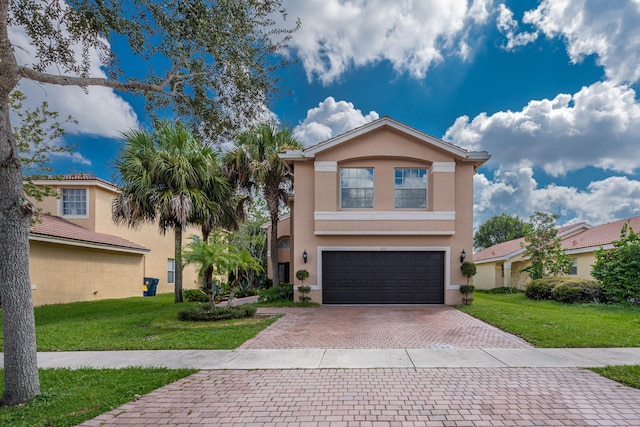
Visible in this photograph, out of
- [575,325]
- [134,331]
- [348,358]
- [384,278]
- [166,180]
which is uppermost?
[166,180]

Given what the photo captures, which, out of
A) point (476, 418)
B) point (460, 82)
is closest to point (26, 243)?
point (476, 418)

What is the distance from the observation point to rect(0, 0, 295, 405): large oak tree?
16.1 feet

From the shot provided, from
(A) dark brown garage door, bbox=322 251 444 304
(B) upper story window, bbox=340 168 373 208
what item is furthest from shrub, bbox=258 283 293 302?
(B) upper story window, bbox=340 168 373 208

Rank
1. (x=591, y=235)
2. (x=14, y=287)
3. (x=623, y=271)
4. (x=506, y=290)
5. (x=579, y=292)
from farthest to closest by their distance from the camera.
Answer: (x=506, y=290) → (x=591, y=235) → (x=579, y=292) → (x=623, y=271) → (x=14, y=287)

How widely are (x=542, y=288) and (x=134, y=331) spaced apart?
18048mm

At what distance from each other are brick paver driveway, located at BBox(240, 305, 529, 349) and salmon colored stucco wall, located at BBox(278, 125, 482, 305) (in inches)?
106

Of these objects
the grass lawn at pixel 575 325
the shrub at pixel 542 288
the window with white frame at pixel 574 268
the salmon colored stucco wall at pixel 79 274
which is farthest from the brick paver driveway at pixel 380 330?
the window with white frame at pixel 574 268

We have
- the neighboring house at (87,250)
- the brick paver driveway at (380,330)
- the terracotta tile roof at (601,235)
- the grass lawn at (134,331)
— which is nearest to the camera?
the grass lawn at (134,331)

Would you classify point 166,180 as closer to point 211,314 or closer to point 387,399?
point 211,314

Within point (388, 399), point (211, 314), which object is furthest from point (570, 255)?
point (388, 399)

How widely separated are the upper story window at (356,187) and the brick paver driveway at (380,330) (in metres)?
4.54

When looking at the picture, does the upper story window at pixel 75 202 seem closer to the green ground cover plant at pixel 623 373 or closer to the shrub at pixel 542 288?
the green ground cover plant at pixel 623 373

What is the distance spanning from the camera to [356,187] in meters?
15.0

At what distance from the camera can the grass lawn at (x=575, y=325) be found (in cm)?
799
